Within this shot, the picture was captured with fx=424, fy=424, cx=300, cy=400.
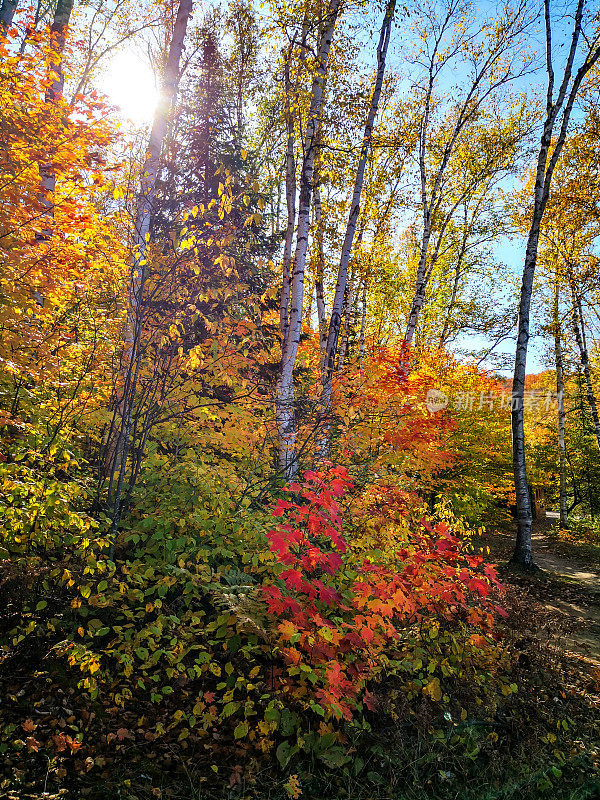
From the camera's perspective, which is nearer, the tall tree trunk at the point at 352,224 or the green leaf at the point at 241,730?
the green leaf at the point at 241,730

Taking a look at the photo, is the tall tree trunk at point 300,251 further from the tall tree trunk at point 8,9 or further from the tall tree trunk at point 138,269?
the tall tree trunk at point 8,9

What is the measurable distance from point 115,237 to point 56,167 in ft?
2.98

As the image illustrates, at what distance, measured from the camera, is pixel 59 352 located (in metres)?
4.31

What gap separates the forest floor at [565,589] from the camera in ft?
18.2

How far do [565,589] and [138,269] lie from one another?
923 cm

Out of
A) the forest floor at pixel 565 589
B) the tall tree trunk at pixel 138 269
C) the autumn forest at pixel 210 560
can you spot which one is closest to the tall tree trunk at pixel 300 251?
the autumn forest at pixel 210 560

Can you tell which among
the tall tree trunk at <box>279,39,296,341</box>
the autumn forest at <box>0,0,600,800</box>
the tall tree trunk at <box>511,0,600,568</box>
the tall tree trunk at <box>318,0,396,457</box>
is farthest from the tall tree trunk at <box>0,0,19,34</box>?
the tall tree trunk at <box>511,0,600,568</box>

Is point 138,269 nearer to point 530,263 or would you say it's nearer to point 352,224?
point 352,224

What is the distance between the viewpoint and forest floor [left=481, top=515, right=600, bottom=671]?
556cm

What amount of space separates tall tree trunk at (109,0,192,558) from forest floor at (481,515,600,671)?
5.11 metres

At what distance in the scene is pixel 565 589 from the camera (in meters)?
8.16

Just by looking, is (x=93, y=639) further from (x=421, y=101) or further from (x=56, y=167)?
(x=421, y=101)

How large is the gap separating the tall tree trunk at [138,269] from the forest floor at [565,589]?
5112mm

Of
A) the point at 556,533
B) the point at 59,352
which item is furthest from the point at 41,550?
the point at 556,533
